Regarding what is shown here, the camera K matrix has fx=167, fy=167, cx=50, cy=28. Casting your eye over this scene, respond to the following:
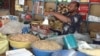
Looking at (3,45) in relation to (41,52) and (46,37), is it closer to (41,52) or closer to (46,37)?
(41,52)

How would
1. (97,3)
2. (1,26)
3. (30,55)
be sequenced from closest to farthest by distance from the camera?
(30,55) < (1,26) < (97,3)

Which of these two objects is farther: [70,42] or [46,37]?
[46,37]

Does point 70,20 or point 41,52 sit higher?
point 70,20

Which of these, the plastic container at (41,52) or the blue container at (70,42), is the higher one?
the blue container at (70,42)

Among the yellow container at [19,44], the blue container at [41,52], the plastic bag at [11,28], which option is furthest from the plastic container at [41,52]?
the plastic bag at [11,28]

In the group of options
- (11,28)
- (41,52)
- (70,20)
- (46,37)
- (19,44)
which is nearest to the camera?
(41,52)

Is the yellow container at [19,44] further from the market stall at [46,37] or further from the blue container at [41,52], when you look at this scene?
the blue container at [41,52]

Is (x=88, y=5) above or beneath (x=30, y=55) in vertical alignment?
above

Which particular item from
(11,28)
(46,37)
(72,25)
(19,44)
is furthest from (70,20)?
(19,44)

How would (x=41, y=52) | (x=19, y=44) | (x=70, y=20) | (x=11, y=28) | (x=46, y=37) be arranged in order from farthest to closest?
(x=70, y=20) < (x=11, y=28) < (x=46, y=37) < (x=19, y=44) < (x=41, y=52)

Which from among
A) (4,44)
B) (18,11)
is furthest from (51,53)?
(18,11)

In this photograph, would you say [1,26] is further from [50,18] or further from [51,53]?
[51,53]

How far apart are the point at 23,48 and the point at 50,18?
3.22 feet

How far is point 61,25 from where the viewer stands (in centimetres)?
235
